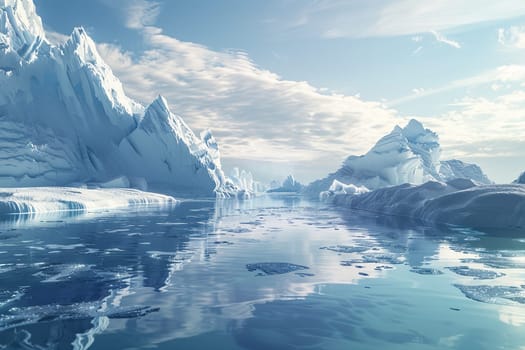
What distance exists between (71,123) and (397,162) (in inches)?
2004

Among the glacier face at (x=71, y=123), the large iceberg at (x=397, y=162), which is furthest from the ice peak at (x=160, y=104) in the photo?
the large iceberg at (x=397, y=162)

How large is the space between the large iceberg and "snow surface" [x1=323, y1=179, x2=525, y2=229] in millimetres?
28996

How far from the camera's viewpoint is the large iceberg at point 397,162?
60844 millimetres

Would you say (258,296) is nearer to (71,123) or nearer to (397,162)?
(71,123)

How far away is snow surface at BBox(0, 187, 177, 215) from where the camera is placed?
988 inches

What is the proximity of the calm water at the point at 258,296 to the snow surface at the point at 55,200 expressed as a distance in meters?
14.2

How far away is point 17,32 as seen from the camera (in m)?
54.0

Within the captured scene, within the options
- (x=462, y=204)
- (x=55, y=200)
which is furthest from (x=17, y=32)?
(x=462, y=204)

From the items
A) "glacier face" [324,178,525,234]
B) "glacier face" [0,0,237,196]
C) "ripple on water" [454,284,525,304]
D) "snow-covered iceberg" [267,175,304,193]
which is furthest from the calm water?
"snow-covered iceberg" [267,175,304,193]

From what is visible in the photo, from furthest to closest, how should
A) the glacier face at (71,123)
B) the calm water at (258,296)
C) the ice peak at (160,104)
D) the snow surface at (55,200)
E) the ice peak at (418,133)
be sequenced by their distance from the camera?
1. the ice peak at (418,133)
2. the ice peak at (160,104)
3. the glacier face at (71,123)
4. the snow surface at (55,200)
5. the calm water at (258,296)

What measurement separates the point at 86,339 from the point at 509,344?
5.57 meters

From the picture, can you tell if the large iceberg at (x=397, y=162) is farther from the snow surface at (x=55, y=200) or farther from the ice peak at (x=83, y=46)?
the ice peak at (x=83, y=46)

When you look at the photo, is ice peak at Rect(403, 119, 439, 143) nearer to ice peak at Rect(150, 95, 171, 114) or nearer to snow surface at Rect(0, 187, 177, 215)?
ice peak at Rect(150, 95, 171, 114)

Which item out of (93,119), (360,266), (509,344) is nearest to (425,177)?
(93,119)
